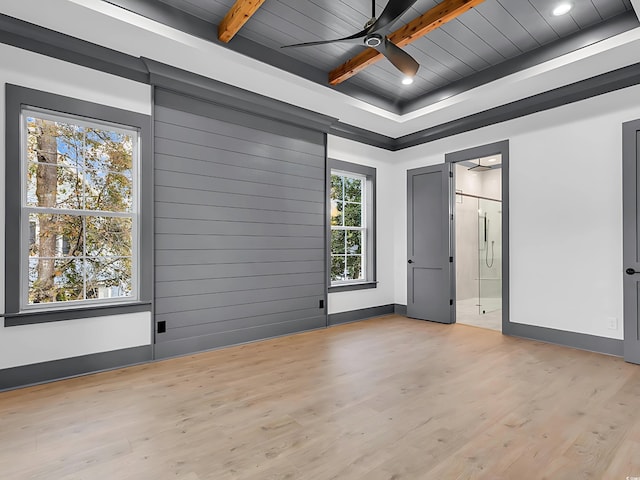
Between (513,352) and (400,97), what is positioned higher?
(400,97)

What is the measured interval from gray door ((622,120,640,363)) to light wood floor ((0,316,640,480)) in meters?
0.27

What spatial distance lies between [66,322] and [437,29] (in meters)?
4.16

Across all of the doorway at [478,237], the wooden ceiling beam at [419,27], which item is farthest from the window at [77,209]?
the doorway at [478,237]

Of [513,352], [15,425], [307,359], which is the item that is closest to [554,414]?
[513,352]

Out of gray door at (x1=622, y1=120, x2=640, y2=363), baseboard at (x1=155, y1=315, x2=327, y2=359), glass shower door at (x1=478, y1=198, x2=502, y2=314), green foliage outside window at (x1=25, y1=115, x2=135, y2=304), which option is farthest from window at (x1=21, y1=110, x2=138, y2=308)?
glass shower door at (x1=478, y1=198, x2=502, y2=314)

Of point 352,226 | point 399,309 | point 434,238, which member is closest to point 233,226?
point 352,226

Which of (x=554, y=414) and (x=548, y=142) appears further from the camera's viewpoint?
(x=548, y=142)

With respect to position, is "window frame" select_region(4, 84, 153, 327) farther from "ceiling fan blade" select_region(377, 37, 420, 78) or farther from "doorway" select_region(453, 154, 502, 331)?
"doorway" select_region(453, 154, 502, 331)

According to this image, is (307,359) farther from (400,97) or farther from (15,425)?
(400,97)

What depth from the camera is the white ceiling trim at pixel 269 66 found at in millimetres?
2785

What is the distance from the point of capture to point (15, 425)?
228 centimetres

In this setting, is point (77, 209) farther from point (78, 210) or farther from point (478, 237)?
point (478, 237)

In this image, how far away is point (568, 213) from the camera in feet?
13.1

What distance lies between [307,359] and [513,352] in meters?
2.15
